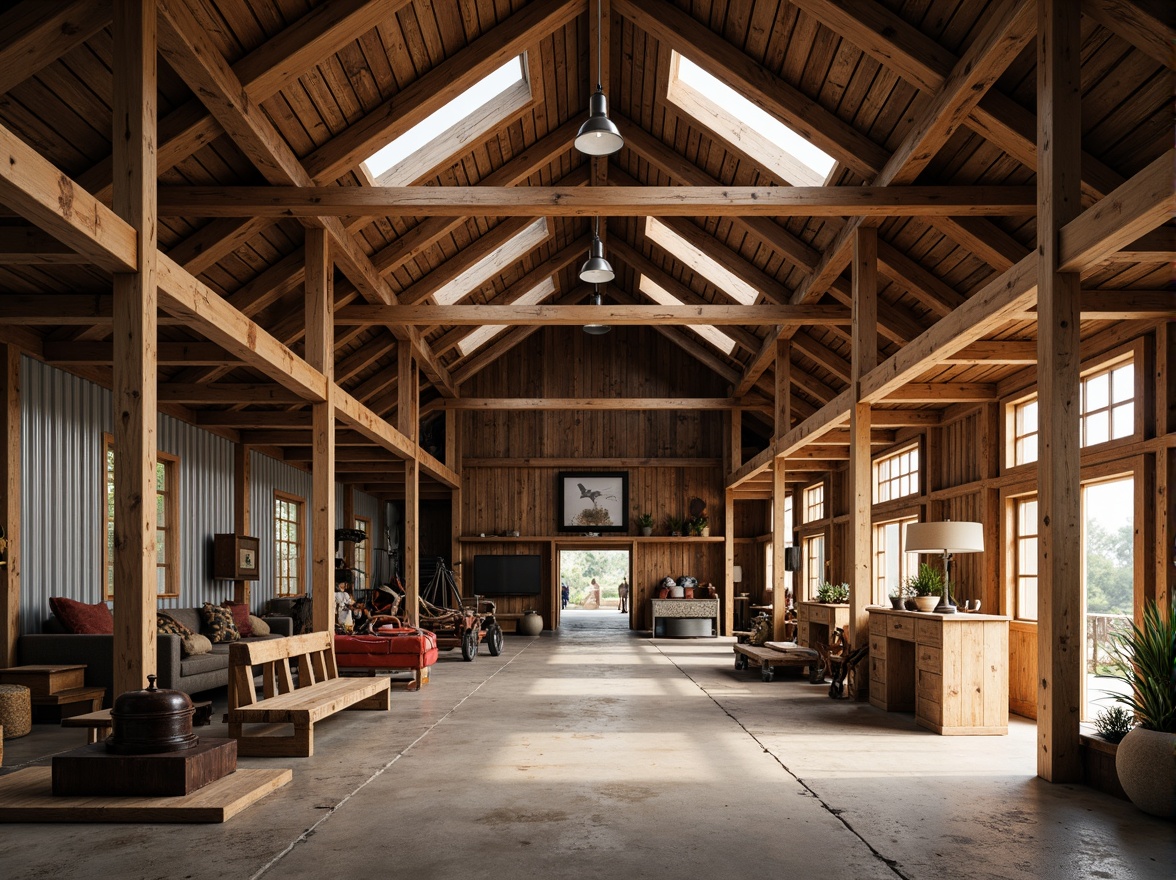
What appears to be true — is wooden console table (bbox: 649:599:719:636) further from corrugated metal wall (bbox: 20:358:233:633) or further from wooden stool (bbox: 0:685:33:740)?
wooden stool (bbox: 0:685:33:740)

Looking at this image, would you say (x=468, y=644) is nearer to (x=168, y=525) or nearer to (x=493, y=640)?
(x=493, y=640)

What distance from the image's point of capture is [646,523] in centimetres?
1900

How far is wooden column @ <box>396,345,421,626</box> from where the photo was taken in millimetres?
13359

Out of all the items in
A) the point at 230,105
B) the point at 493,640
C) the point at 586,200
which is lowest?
the point at 493,640

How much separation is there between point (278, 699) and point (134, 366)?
2474 mm

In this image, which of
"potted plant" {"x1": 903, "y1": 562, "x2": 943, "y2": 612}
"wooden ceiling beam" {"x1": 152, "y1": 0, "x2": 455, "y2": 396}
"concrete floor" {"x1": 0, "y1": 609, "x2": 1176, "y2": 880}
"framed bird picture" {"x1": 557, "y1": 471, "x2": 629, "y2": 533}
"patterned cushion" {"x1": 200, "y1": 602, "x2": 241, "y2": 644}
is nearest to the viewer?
"concrete floor" {"x1": 0, "y1": 609, "x2": 1176, "y2": 880}

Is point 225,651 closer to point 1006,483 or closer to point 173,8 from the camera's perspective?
point 173,8

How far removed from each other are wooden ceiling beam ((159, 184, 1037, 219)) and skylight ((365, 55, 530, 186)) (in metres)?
1.56

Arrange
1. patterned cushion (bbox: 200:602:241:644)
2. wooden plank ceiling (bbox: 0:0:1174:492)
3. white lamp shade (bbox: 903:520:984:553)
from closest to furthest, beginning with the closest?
wooden plank ceiling (bbox: 0:0:1174:492) → white lamp shade (bbox: 903:520:984:553) → patterned cushion (bbox: 200:602:241:644)

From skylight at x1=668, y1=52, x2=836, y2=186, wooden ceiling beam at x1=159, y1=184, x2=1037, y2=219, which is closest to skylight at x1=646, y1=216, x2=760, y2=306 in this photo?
skylight at x1=668, y1=52, x2=836, y2=186

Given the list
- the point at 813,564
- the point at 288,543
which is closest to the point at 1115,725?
the point at 288,543

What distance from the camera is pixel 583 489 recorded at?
19.3m

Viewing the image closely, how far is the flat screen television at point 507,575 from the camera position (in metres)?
19.0

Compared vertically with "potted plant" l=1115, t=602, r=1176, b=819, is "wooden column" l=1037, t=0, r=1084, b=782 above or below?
above
